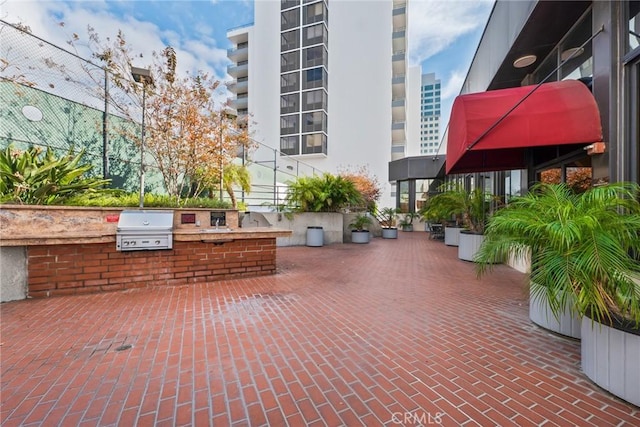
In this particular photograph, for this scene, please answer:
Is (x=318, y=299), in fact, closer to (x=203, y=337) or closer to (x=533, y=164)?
(x=203, y=337)

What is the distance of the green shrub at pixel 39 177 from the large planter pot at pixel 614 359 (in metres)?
6.90

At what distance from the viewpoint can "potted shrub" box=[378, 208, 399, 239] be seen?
40.9 feet

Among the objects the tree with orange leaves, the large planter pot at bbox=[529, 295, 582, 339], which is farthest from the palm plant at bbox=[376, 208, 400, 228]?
the large planter pot at bbox=[529, 295, 582, 339]

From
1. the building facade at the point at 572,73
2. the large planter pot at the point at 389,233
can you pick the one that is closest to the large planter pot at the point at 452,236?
the large planter pot at the point at 389,233

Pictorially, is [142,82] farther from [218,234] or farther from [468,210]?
[468,210]

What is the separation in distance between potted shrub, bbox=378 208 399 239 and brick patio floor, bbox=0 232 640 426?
8.38m

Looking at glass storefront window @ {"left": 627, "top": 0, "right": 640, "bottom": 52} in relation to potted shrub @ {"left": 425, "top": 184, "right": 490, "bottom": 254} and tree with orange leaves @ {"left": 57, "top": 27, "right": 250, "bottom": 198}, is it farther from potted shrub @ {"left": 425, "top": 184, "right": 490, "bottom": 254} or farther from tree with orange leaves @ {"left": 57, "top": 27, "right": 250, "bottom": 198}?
tree with orange leaves @ {"left": 57, "top": 27, "right": 250, "bottom": 198}

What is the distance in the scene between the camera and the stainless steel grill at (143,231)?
13.2 ft

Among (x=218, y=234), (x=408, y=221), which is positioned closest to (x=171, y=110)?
(x=218, y=234)

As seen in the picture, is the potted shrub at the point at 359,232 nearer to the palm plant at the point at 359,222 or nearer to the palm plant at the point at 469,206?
the palm plant at the point at 359,222

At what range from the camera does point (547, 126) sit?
370 centimetres

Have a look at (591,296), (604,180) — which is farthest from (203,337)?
(604,180)

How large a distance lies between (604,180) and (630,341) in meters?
2.92

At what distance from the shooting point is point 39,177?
14.3 ft
